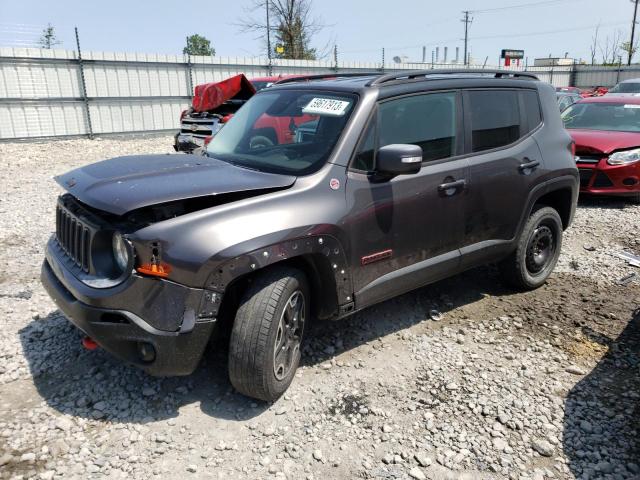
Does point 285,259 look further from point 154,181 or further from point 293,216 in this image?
point 154,181

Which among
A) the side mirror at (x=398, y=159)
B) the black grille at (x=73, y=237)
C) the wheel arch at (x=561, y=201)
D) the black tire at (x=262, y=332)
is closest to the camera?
the black tire at (x=262, y=332)

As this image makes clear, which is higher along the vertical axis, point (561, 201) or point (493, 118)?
point (493, 118)

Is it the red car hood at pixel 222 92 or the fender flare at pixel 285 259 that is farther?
the red car hood at pixel 222 92

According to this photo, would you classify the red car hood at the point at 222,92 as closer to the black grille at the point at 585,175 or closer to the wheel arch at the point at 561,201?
the black grille at the point at 585,175

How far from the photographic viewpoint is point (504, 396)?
3311mm

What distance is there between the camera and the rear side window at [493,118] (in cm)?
409

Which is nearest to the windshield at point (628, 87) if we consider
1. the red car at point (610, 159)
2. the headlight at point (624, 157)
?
the red car at point (610, 159)

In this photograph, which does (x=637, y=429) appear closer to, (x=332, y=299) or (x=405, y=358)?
(x=405, y=358)

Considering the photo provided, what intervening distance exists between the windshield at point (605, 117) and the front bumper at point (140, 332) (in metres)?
8.43

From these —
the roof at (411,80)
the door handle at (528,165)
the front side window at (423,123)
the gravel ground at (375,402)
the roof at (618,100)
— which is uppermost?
the roof at (411,80)

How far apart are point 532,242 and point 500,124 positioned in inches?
45.5

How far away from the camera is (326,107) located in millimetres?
3580

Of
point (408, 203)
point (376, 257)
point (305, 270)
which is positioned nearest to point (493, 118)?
point (408, 203)

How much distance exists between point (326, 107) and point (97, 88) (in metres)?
14.7
